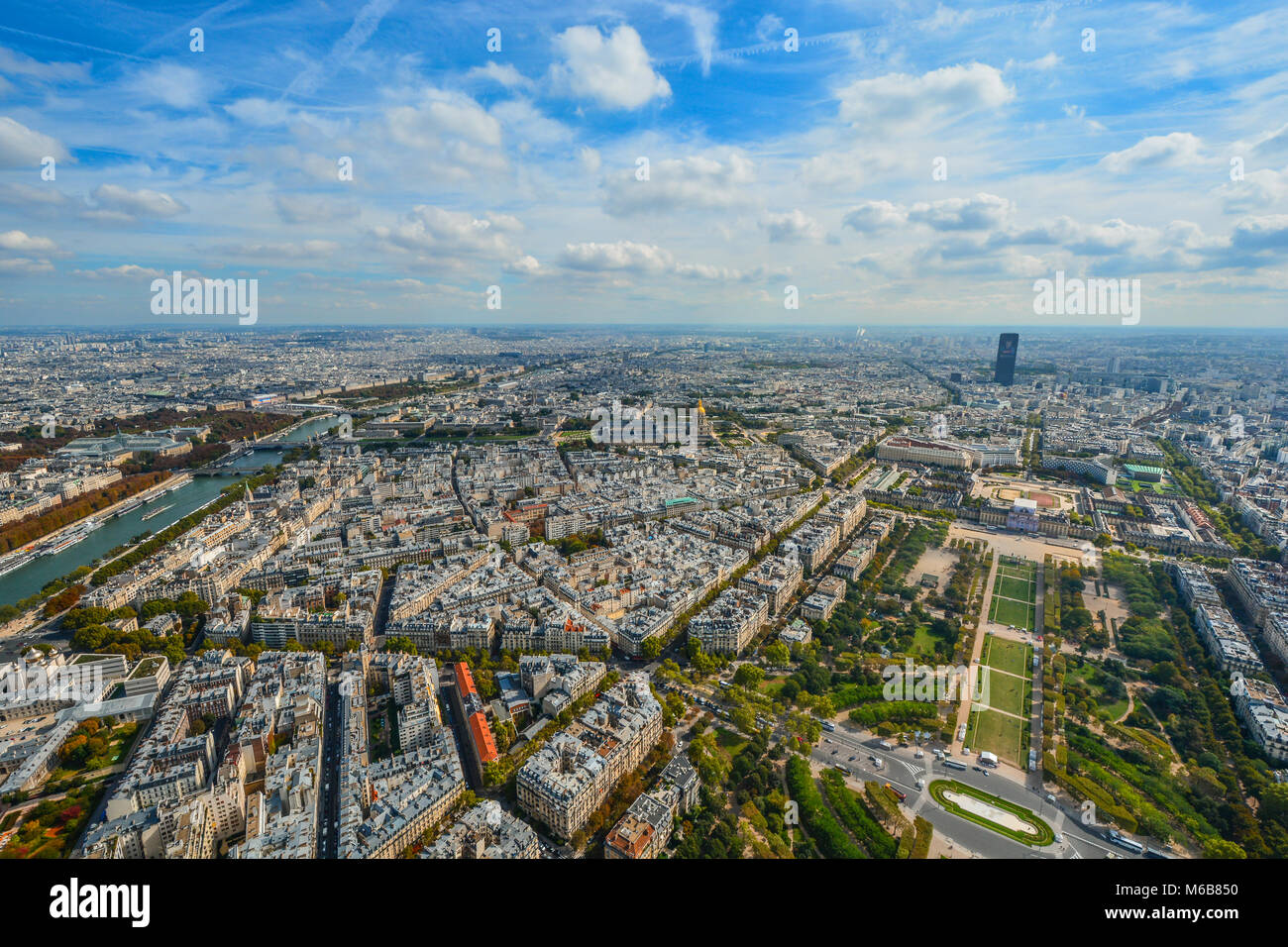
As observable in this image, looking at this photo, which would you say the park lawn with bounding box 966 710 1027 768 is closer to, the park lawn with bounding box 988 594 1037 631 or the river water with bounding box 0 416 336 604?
the park lawn with bounding box 988 594 1037 631

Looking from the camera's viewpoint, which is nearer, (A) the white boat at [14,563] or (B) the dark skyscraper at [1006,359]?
(A) the white boat at [14,563]

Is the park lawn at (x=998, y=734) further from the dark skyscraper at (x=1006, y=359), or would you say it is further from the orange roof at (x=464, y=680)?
the dark skyscraper at (x=1006, y=359)

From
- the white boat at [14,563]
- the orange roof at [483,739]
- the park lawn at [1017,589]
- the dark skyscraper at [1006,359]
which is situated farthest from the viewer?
the dark skyscraper at [1006,359]

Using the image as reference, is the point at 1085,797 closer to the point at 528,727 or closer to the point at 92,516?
the point at 528,727

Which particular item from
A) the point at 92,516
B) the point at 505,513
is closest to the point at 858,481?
the point at 505,513

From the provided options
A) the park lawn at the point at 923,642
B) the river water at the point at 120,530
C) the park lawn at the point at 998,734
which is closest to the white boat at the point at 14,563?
the river water at the point at 120,530

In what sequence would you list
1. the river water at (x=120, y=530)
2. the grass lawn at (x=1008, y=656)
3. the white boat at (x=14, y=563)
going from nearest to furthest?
the grass lawn at (x=1008, y=656), the river water at (x=120, y=530), the white boat at (x=14, y=563)

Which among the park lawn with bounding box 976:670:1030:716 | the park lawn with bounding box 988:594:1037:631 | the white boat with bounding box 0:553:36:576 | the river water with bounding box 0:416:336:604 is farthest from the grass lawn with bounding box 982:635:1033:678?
the white boat with bounding box 0:553:36:576
